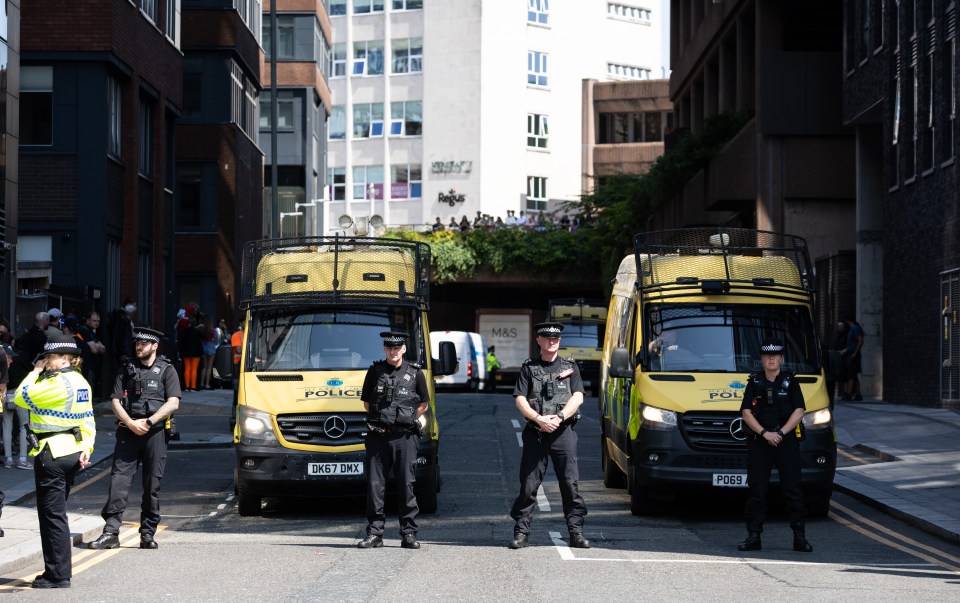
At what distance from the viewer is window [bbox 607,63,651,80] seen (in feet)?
306

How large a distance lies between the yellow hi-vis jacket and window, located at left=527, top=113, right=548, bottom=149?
75812 millimetres

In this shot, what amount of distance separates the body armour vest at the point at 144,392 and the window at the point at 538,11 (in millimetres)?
75926

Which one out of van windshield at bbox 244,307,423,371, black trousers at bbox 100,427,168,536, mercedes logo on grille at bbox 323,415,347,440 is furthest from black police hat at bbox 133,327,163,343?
van windshield at bbox 244,307,423,371

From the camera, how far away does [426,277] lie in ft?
55.0

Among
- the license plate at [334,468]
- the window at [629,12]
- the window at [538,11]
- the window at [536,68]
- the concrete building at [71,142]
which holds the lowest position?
the license plate at [334,468]

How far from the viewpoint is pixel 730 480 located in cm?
1470

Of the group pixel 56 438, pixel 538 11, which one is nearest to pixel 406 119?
pixel 538 11

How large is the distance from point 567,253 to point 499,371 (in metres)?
7.14

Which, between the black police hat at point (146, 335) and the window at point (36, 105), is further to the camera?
the window at point (36, 105)

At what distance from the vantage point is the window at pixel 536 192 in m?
86.5

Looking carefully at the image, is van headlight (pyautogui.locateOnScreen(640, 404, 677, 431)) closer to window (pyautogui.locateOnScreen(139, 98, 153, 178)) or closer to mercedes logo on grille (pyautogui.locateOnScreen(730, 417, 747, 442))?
mercedes logo on grille (pyautogui.locateOnScreen(730, 417, 747, 442))

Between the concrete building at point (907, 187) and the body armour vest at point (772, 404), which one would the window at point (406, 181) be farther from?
the body armour vest at point (772, 404)

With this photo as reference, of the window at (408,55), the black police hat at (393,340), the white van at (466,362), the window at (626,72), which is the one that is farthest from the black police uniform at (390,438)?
the window at (626,72)

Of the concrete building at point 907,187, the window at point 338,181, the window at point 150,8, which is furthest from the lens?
the window at point 338,181
